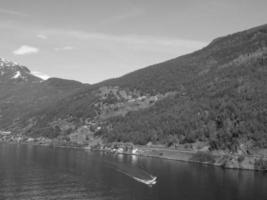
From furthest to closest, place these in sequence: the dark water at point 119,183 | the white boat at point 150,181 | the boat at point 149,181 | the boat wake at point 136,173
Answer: the boat wake at point 136,173 < the white boat at point 150,181 < the boat at point 149,181 < the dark water at point 119,183

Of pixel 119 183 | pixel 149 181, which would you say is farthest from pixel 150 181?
pixel 119 183

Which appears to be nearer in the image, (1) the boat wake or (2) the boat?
(2) the boat

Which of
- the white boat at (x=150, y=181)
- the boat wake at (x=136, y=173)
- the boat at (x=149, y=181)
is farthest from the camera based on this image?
the boat wake at (x=136, y=173)

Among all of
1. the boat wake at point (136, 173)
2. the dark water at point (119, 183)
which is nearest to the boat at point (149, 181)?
the boat wake at point (136, 173)

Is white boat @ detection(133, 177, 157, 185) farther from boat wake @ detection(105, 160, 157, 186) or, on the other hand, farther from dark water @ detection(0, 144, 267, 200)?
dark water @ detection(0, 144, 267, 200)

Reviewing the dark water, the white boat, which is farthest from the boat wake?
the dark water

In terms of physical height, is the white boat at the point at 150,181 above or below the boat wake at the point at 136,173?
below

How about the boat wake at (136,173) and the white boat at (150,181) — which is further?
the boat wake at (136,173)

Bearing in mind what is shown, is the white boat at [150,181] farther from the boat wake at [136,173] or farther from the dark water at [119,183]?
the dark water at [119,183]

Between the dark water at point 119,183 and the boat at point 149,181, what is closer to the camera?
the dark water at point 119,183

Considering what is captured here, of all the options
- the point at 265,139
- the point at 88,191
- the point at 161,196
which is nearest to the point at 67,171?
the point at 88,191
